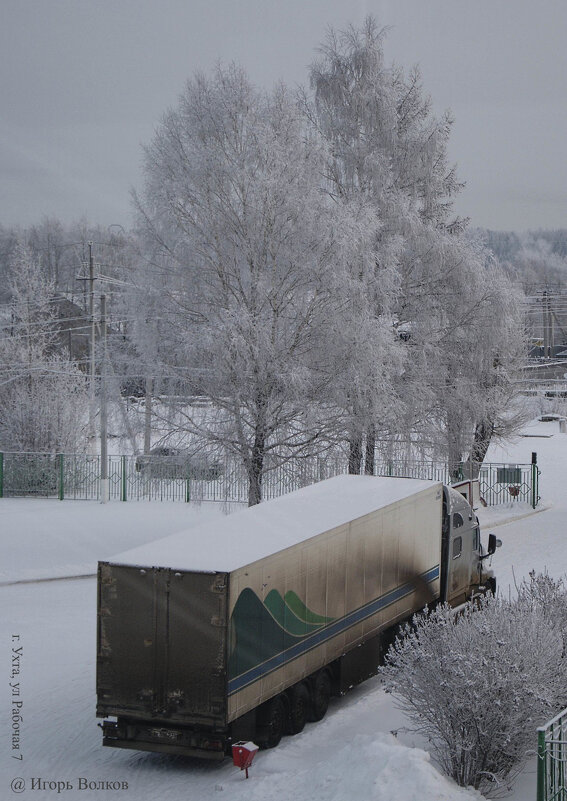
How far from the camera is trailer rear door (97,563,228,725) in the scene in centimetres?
977

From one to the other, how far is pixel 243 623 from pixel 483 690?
8.71 feet

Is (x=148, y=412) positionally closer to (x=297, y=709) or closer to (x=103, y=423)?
(x=103, y=423)

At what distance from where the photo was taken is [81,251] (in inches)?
3499

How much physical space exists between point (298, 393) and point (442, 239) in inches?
323

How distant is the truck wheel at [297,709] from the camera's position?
37.0 ft

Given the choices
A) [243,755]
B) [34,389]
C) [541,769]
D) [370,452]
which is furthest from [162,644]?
[34,389]

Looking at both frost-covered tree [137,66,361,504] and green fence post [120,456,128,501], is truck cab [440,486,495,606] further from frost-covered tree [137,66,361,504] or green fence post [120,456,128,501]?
green fence post [120,456,128,501]

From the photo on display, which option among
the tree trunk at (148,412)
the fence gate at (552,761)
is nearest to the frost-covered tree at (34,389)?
the tree trunk at (148,412)

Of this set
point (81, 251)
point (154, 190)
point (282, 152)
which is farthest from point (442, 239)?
point (81, 251)

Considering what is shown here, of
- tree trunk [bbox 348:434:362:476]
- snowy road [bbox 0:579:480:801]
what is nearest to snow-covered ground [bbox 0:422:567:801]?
snowy road [bbox 0:579:480:801]

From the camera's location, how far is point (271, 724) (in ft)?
35.3

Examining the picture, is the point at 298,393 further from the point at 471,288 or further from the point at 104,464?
the point at 104,464

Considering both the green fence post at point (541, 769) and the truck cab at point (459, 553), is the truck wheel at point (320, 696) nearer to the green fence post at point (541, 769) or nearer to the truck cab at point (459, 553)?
the truck cab at point (459, 553)

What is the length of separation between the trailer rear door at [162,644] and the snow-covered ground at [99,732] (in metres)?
0.80
